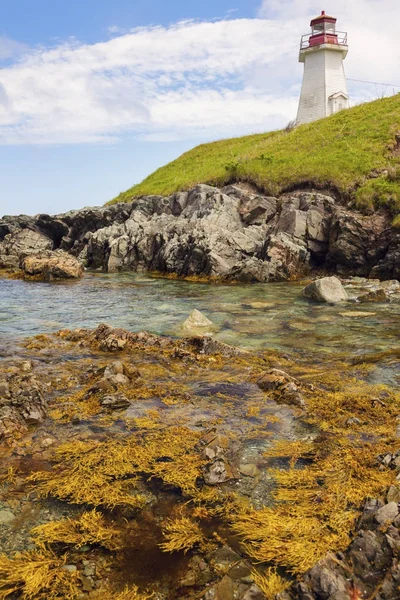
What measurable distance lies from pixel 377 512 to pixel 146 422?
176 inches

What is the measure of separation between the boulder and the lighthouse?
4624 centimetres

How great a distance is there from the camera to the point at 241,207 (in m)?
36.8

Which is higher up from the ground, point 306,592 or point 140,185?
point 140,185

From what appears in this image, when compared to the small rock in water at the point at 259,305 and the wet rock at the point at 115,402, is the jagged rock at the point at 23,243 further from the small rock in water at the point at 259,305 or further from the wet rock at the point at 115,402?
the wet rock at the point at 115,402

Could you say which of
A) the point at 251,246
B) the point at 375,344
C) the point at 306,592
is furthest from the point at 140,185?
the point at 306,592

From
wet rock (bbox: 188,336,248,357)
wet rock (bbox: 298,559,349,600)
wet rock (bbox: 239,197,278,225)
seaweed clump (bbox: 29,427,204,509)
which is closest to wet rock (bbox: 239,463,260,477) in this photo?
seaweed clump (bbox: 29,427,204,509)

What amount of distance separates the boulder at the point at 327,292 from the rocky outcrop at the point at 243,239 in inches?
269

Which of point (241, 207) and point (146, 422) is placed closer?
point (146, 422)

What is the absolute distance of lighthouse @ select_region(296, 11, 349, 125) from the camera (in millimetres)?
60094

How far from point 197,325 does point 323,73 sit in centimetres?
5673

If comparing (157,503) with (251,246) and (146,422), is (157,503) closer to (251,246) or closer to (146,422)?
(146,422)

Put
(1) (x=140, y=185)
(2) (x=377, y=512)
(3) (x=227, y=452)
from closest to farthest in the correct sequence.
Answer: (2) (x=377, y=512)
(3) (x=227, y=452)
(1) (x=140, y=185)

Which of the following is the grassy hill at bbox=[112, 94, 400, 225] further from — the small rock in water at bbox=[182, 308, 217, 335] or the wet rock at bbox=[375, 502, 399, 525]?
the wet rock at bbox=[375, 502, 399, 525]

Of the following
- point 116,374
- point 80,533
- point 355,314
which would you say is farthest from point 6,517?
point 355,314
